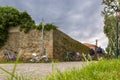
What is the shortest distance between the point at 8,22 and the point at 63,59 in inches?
269

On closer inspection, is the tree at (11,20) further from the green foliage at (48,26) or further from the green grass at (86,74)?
the green grass at (86,74)

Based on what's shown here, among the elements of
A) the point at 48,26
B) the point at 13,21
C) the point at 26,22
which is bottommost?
the point at 48,26

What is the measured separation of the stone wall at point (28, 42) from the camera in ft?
108

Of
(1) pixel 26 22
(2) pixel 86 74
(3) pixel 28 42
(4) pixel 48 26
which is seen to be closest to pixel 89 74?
(2) pixel 86 74

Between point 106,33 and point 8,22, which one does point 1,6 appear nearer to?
point 8,22

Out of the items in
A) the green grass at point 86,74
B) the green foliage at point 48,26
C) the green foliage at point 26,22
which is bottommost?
the green grass at point 86,74

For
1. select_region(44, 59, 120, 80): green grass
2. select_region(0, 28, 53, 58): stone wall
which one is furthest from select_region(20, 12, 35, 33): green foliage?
select_region(44, 59, 120, 80): green grass

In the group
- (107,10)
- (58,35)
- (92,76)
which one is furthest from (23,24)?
(92,76)

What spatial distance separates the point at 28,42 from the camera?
112 feet

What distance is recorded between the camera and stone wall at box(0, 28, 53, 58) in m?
33.0

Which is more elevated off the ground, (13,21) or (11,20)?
(11,20)

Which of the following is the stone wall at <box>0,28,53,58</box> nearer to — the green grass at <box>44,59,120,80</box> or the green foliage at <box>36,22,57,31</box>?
the green foliage at <box>36,22,57,31</box>

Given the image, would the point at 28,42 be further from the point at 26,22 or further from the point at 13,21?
the point at 13,21

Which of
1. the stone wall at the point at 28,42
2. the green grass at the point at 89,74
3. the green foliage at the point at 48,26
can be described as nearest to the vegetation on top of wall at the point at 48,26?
the green foliage at the point at 48,26
